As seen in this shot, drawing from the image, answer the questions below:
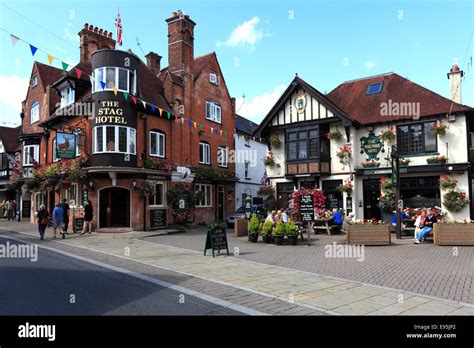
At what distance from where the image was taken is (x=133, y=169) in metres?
20.8

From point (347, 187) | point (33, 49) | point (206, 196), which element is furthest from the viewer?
point (206, 196)

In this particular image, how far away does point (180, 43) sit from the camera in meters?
25.7

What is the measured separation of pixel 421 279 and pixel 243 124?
102 feet

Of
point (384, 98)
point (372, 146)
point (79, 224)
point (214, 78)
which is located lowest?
point (79, 224)

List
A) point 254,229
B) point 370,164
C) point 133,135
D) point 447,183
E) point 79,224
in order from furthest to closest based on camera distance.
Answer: point 133,135, point 79,224, point 370,164, point 447,183, point 254,229

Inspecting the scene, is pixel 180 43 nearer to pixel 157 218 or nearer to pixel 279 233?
pixel 157 218

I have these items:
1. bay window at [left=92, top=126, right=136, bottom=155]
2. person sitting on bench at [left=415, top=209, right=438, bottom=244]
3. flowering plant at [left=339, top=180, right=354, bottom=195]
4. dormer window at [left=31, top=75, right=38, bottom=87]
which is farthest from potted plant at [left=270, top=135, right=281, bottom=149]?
dormer window at [left=31, top=75, right=38, bottom=87]

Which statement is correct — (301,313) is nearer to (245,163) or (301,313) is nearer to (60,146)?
(60,146)

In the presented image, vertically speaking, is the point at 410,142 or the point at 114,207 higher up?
the point at 410,142

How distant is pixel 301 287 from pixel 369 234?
23.9 ft

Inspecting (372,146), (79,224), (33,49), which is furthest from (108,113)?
(372,146)

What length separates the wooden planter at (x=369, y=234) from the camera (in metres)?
14.0

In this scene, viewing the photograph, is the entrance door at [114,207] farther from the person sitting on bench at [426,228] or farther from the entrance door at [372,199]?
the person sitting on bench at [426,228]
